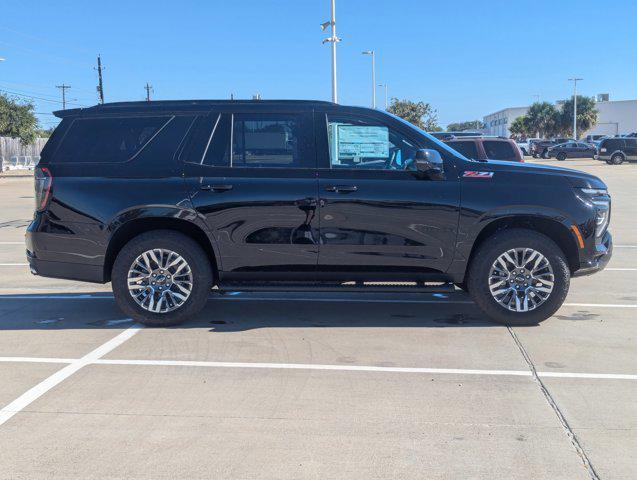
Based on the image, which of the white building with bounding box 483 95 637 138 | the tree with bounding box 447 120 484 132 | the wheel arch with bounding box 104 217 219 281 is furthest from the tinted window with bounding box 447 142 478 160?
the tree with bounding box 447 120 484 132

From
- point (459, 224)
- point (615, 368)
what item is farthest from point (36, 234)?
point (615, 368)

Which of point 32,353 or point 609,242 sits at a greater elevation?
point 609,242

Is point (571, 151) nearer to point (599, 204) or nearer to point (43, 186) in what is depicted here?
point (599, 204)

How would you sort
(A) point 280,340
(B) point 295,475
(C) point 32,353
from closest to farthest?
(B) point 295,475 → (C) point 32,353 → (A) point 280,340

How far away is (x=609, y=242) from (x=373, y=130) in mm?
2545

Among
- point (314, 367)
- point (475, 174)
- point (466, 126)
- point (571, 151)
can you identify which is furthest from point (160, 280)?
point (466, 126)

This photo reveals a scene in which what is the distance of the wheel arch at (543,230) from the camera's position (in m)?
6.20

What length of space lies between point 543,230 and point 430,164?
1.38m

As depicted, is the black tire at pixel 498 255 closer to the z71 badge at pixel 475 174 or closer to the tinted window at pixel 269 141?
the z71 badge at pixel 475 174

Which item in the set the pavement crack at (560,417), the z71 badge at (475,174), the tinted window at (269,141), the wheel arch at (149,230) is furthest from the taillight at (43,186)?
the pavement crack at (560,417)

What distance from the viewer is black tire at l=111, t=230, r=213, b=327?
6.15 meters

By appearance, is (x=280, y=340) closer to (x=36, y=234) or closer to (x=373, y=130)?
(x=373, y=130)

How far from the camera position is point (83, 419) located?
4.18m

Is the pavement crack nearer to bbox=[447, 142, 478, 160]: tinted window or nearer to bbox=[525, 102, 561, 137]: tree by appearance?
bbox=[447, 142, 478, 160]: tinted window
